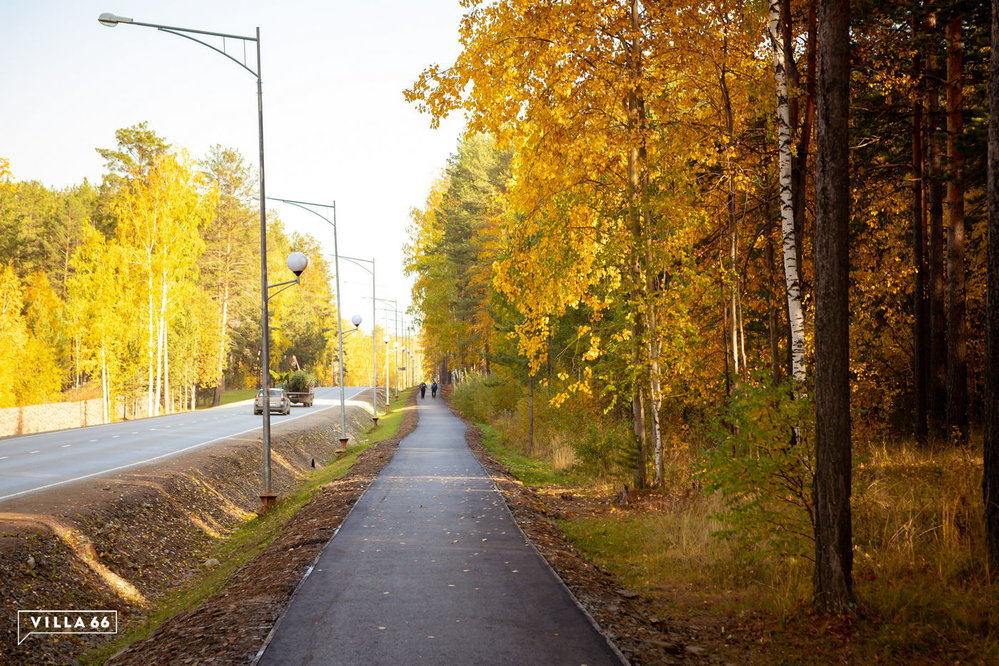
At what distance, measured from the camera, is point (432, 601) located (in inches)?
293

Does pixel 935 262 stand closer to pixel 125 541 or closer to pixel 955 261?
pixel 955 261

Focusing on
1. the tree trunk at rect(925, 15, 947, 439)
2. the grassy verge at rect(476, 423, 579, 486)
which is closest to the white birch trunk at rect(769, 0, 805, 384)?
the tree trunk at rect(925, 15, 947, 439)

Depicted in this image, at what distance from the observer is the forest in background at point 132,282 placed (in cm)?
4119

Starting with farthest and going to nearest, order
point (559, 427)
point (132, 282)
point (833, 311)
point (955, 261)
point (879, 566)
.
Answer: point (132, 282) → point (559, 427) → point (955, 261) → point (879, 566) → point (833, 311)

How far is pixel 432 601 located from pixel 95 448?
17940 millimetres

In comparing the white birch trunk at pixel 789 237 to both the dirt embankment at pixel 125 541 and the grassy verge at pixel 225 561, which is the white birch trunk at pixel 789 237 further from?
the grassy verge at pixel 225 561

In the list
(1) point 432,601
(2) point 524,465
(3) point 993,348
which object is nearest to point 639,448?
(1) point 432,601

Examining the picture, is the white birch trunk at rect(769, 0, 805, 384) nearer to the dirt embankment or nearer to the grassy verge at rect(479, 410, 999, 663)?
the grassy verge at rect(479, 410, 999, 663)

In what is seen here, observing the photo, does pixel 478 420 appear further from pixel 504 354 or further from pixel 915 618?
pixel 915 618

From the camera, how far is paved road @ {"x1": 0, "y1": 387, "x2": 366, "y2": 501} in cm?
1537

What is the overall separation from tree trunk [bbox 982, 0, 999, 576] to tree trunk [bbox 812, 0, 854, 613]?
1.37m

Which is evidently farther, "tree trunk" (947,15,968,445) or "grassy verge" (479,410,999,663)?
"tree trunk" (947,15,968,445)

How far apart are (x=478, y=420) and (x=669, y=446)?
25244 millimetres

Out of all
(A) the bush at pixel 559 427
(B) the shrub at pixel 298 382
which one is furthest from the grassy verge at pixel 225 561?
(B) the shrub at pixel 298 382
